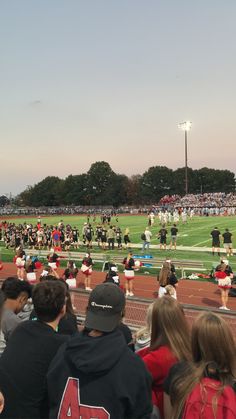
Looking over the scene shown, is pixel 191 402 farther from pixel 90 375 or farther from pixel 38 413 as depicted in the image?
pixel 38 413

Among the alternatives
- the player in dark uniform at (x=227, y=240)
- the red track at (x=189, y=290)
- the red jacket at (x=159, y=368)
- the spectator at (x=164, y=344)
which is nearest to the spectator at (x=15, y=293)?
the spectator at (x=164, y=344)

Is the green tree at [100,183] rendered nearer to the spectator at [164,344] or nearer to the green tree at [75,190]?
the green tree at [75,190]

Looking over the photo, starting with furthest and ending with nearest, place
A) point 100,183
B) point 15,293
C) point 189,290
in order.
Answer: point 100,183 < point 189,290 < point 15,293

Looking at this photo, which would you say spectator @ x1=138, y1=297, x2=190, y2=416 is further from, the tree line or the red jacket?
the tree line

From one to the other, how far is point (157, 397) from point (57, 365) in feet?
3.11

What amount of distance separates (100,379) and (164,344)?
0.97 m

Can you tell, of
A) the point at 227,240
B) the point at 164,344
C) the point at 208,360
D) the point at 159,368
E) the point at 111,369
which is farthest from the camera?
the point at 227,240

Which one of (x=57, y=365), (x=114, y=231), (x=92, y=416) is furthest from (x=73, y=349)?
(x=114, y=231)

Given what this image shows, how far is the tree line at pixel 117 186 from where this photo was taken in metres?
120

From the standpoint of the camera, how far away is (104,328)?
2.45 metres

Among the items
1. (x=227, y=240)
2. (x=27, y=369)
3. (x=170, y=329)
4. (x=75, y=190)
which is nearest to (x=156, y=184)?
(x=75, y=190)

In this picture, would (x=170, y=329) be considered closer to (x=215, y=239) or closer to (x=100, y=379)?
(x=100, y=379)

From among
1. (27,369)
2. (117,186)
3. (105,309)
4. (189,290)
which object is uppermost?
(117,186)

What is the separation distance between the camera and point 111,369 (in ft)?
7.32
